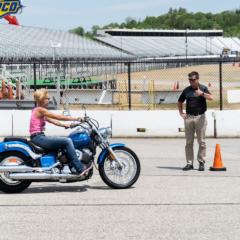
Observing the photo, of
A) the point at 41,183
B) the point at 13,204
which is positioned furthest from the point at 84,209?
the point at 41,183

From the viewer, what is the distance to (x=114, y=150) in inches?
392

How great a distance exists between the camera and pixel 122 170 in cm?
998

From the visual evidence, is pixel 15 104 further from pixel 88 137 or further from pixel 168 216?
pixel 168 216

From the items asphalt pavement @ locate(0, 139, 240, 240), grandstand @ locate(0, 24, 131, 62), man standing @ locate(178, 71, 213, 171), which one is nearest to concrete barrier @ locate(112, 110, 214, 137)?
man standing @ locate(178, 71, 213, 171)

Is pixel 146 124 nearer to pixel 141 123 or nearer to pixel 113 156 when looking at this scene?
pixel 141 123

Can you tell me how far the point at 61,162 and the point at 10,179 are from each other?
2.46ft

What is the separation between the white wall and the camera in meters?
19.2

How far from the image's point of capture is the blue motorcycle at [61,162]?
9570 millimetres

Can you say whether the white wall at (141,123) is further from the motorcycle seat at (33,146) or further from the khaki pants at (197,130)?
the motorcycle seat at (33,146)

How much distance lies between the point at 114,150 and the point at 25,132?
9.90 m

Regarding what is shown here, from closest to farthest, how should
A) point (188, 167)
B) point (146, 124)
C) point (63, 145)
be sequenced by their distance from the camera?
point (63, 145) < point (188, 167) < point (146, 124)

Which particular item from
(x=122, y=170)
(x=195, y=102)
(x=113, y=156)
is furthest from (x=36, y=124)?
(x=195, y=102)

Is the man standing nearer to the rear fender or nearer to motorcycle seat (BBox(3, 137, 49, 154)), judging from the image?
motorcycle seat (BBox(3, 137, 49, 154))

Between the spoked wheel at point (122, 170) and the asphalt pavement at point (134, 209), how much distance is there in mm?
147
